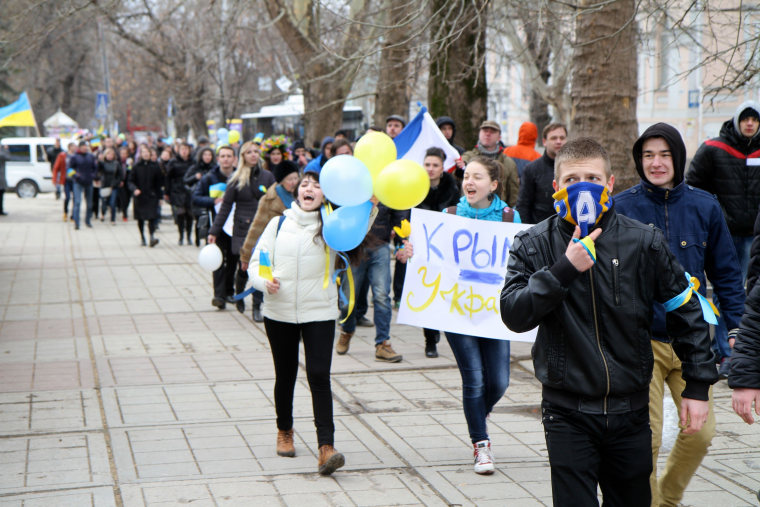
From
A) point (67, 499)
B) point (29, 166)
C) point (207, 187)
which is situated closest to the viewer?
point (67, 499)

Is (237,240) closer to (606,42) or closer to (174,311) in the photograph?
(174,311)

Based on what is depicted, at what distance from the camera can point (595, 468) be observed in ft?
11.0

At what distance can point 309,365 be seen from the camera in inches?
213

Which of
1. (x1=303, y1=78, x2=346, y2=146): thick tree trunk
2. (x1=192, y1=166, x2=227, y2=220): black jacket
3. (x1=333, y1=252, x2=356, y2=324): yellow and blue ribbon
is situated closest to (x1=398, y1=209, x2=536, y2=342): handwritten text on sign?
(x1=333, y1=252, x2=356, y2=324): yellow and blue ribbon

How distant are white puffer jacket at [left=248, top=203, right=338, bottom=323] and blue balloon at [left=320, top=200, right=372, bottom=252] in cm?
22

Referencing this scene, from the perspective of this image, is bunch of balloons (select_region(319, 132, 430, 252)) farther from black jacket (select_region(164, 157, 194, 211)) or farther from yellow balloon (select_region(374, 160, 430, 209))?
black jacket (select_region(164, 157, 194, 211))

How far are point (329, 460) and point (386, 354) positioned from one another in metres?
3.14

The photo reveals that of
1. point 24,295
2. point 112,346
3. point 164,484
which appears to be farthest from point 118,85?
point 164,484

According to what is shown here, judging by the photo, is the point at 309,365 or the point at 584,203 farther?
the point at 309,365

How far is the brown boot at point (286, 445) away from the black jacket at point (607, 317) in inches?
103

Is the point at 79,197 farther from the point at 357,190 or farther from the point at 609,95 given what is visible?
the point at 357,190

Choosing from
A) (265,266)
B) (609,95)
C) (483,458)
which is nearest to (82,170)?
(609,95)

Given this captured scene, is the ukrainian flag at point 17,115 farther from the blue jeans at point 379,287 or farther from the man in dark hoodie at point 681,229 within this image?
the man in dark hoodie at point 681,229

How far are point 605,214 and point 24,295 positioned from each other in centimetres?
1061
